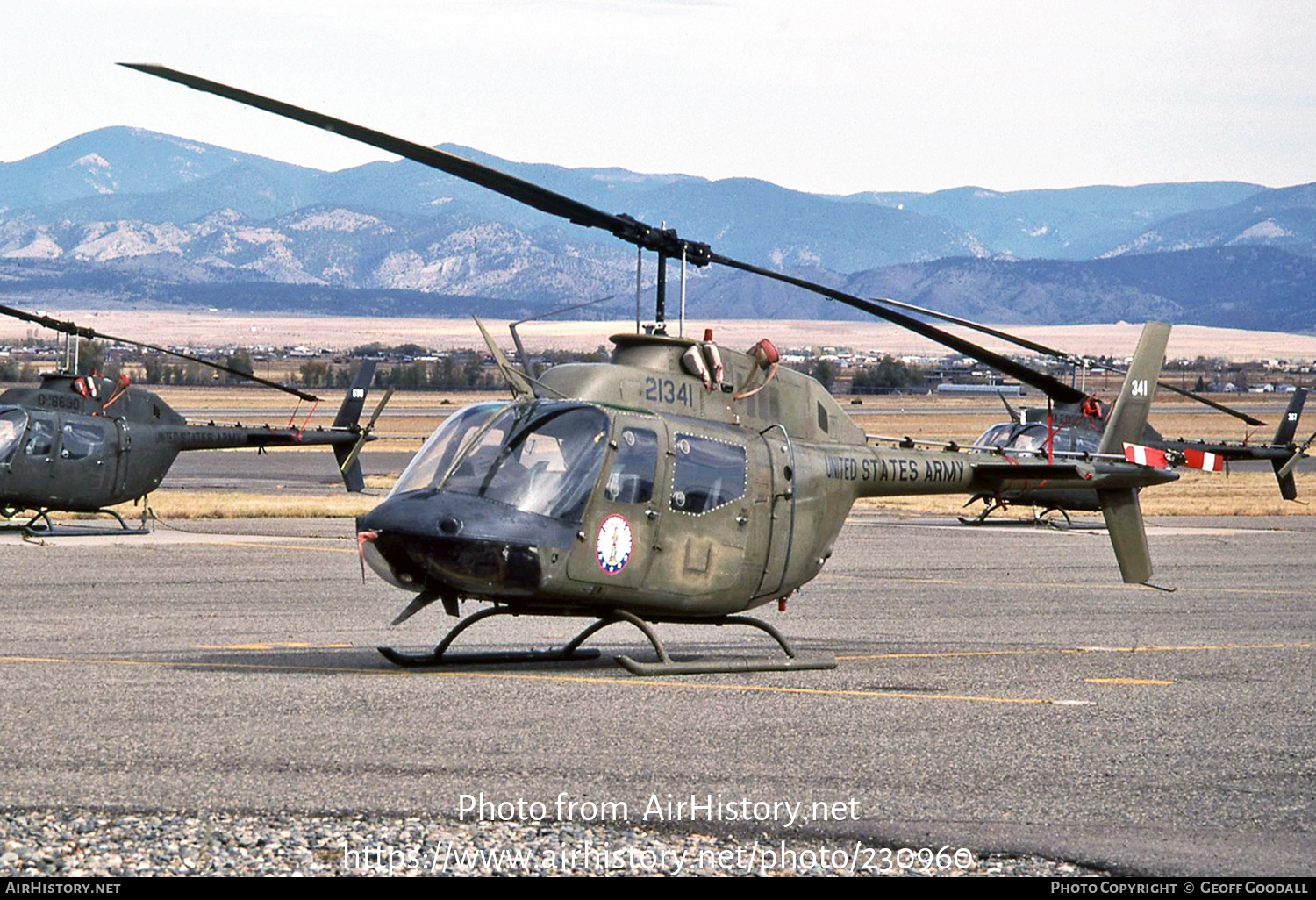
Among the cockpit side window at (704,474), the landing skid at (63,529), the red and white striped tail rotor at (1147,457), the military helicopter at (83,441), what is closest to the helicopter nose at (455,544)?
the cockpit side window at (704,474)

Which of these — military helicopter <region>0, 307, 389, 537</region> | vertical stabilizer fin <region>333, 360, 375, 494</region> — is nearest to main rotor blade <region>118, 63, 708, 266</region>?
military helicopter <region>0, 307, 389, 537</region>

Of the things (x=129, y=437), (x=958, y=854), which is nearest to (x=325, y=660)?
(x=958, y=854)

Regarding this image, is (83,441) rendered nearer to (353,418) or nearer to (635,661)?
(353,418)

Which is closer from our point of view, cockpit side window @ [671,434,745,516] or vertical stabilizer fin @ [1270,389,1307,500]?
cockpit side window @ [671,434,745,516]

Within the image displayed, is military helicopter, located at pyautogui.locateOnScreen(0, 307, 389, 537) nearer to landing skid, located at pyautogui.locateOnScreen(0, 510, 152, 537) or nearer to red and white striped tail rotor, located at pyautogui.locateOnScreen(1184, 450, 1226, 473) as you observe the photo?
landing skid, located at pyautogui.locateOnScreen(0, 510, 152, 537)

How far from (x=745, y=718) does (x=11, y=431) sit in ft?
60.6

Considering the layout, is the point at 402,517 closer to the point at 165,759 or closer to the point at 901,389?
the point at 165,759

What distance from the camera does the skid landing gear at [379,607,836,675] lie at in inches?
541

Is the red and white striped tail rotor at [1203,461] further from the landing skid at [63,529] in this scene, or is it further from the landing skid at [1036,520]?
the landing skid at [63,529]

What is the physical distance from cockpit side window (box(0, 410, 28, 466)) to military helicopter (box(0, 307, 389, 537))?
0.5 inches

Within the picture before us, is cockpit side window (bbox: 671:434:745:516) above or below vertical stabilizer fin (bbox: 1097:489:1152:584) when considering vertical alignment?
above

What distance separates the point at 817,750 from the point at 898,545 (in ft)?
63.9

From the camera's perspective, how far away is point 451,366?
147 metres

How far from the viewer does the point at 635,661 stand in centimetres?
1457
